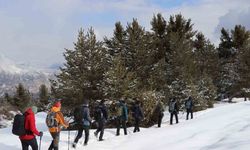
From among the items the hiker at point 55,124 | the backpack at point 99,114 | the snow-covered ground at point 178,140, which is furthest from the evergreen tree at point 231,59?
the hiker at point 55,124

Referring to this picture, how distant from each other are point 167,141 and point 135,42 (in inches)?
605

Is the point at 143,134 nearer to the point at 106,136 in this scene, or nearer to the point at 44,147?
the point at 106,136

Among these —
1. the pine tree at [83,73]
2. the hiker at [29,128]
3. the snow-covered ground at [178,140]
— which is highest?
the pine tree at [83,73]

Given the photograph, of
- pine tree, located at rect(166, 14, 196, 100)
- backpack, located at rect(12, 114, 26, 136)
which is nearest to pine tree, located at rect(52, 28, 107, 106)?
pine tree, located at rect(166, 14, 196, 100)

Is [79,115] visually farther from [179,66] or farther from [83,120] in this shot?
[179,66]

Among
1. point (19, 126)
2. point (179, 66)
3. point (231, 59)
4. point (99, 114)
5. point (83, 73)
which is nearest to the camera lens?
point (19, 126)

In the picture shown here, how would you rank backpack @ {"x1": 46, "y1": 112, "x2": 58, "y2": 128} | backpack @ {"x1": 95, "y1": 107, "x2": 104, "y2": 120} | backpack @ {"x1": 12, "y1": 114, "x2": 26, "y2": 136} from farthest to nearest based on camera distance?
backpack @ {"x1": 95, "y1": 107, "x2": 104, "y2": 120}
backpack @ {"x1": 46, "y1": 112, "x2": 58, "y2": 128}
backpack @ {"x1": 12, "y1": 114, "x2": 26, "y2": 136}

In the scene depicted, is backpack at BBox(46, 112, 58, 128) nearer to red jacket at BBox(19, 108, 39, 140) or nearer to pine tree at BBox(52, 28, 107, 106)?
red jacket at BBox(19, 108, 39, 140)

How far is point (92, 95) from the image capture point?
27969 millimetres

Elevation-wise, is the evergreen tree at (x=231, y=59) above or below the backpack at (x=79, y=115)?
above

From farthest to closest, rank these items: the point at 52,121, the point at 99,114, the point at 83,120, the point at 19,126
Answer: the point at 99,114 < the point at 83,120 < the point at 52,121 < the point at 19,126

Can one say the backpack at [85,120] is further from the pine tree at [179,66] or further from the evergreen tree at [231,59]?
the evergreen tree at [231,59]

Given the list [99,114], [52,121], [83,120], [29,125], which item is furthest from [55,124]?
[99,114]

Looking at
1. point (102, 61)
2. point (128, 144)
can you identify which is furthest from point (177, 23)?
point (128, 144)
